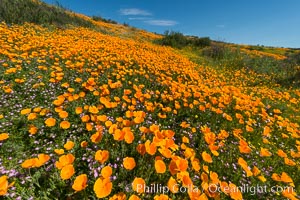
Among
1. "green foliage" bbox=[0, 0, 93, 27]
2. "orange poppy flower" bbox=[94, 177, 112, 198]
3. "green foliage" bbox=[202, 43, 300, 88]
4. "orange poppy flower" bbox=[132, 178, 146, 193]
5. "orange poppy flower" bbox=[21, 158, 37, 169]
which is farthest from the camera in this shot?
"green foliage" bbox=[202, 43, 300, 88]

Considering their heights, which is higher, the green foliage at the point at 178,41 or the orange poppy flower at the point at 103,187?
the green foliage at the point at 178,41

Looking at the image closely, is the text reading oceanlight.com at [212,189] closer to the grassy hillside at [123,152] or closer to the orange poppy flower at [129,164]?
the grassy hillside at [123,152]

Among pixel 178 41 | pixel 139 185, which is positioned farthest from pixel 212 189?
pixel 178 41

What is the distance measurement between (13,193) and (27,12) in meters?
15.8


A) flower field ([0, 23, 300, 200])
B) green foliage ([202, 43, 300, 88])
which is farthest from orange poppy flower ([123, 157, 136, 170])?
green foliage ([202, 43, 300, 88])

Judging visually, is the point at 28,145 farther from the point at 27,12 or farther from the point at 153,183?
the point at 27,12

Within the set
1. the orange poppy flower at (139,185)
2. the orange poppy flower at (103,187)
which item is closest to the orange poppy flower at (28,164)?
the orange poppy flower at (103,187)

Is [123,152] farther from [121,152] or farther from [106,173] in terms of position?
[106,173]

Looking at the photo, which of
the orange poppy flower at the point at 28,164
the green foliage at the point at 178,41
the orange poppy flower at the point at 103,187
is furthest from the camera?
the green foliage at the point at 178,41

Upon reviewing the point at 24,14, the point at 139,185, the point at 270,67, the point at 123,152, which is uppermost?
the point at 24,14

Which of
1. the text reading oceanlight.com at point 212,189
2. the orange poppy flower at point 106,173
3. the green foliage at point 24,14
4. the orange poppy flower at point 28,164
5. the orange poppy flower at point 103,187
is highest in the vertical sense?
the green foliage at point 24,14

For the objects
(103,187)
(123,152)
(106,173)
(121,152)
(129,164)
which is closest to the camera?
(103,187)

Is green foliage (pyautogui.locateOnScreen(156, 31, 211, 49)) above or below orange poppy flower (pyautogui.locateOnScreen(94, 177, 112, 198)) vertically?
above

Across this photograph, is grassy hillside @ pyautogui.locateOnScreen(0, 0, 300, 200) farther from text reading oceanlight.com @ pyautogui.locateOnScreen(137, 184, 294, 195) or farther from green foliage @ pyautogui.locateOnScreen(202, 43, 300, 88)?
green foliage @ pyautogui.locateOnScreen(202, 43, 300, 88)
